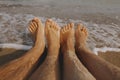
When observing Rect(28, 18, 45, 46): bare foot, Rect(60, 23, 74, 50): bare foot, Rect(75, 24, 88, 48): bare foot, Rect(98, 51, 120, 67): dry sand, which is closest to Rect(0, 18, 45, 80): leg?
Rect(28, 18, 45, 46): bare foot

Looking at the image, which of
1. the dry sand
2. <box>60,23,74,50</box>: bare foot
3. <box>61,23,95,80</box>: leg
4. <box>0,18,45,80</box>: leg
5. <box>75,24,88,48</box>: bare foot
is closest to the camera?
<box>61,23,95,80</box>: leg

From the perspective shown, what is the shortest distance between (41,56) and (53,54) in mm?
160

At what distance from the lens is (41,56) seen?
3553 mm

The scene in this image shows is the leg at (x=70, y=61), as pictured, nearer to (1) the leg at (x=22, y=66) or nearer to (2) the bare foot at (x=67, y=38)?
(2) the bare foot at (x=67, y=38)

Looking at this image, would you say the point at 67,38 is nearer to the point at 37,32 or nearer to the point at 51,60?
the point at 37,32

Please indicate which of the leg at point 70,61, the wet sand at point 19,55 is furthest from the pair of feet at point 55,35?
the wet sand at point 19,55

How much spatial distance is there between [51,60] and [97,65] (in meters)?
0.51

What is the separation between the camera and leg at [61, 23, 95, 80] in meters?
2.79

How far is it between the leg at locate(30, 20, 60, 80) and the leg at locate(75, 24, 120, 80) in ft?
0.99

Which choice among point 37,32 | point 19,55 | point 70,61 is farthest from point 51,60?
point 19,55

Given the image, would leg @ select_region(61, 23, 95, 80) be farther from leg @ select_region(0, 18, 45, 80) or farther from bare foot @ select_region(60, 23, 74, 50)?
Result: leg @ select_region(0, 18, 45, 80)

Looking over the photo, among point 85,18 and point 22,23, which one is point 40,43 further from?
point 85,18

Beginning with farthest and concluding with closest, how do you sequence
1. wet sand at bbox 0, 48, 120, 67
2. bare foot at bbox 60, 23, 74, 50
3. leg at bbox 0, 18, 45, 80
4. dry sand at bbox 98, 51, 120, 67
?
1. dry sand at bbox 98, 51, 120, 67
2. wet sand at bbox 0, 48, 120, 67
3. bare foot at bbox 60, 23, 74, 50
4. leg at bbox 0, 18, 45, 80

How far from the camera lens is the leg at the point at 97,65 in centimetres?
300
